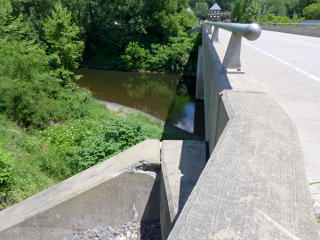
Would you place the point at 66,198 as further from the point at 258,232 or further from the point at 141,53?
the point at 141,53

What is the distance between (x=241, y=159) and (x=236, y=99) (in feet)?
4.41

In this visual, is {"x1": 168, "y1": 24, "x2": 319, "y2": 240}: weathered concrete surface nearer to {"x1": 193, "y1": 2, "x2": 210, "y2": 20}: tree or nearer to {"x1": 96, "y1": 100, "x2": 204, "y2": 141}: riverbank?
{"x1": 96, "y1": 100, "x2": 204, "y2": 141}: riverbank

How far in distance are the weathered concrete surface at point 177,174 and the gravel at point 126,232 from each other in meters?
0.58

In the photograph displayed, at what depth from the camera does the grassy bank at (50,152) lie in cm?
596

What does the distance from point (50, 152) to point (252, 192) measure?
27.9ft

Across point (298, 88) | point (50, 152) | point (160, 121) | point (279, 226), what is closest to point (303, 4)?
point (160, 121)

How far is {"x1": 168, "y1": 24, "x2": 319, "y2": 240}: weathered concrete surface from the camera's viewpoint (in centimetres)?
105

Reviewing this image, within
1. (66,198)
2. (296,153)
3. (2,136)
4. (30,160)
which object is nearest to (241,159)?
(296,153)

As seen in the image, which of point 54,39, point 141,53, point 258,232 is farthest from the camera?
point 141,53

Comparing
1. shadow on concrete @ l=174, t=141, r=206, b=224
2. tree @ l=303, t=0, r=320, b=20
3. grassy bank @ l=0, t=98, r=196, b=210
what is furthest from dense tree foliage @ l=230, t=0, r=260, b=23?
shadow on concrete @ l=174, t=141, r=206, b=224

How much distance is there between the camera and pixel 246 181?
1.34m

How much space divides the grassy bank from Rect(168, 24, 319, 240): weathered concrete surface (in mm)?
5216

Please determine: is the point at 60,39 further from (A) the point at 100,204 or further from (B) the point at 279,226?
(B) the point at 279,226

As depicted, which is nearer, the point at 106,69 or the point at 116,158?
the point at 116,158
